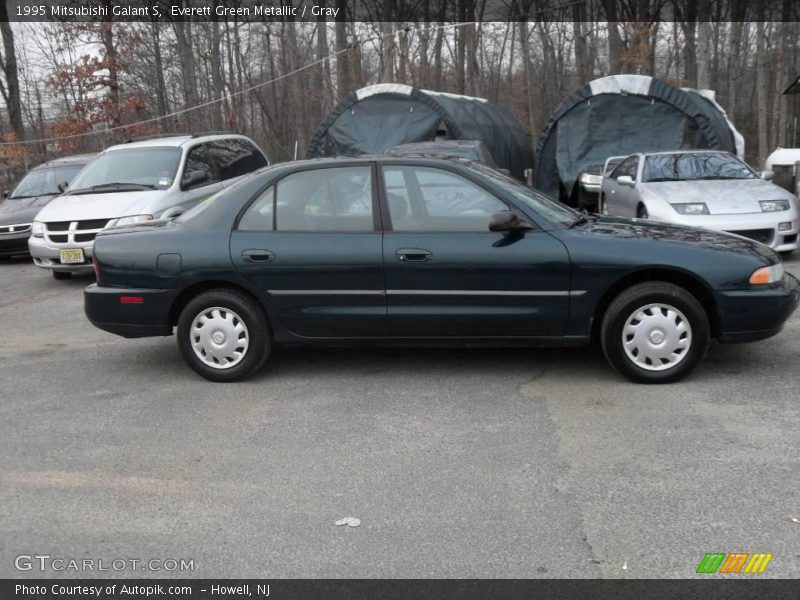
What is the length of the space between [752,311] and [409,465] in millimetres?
2574

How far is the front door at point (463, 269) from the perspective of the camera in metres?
5.14

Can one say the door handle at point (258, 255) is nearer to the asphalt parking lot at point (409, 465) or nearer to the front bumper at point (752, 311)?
the asphalt parking lot at point (409, 465)

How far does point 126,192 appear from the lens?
32.6 feet

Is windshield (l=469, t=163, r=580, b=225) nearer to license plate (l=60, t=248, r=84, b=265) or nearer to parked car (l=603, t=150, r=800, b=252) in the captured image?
parked car (l=603, t=150, r=800, b=252)

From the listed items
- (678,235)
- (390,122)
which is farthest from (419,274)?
(390,122)

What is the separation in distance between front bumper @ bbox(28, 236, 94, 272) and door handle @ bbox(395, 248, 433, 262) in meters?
Result: 5.78

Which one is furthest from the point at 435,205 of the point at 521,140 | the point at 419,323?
the point at 521,140

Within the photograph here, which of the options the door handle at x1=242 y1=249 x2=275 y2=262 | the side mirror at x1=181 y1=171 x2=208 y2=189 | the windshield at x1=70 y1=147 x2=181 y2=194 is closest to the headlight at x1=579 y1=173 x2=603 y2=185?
the side mirror at x1=181 y1=171 x2=208 y2=189

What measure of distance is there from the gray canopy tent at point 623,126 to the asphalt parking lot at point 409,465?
893 centimetres

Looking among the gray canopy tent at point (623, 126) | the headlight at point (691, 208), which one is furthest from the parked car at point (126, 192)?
the gray canopy tent at point (623, 126)

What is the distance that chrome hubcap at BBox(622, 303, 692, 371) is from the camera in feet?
16.6

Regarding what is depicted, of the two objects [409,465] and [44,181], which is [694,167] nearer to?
[409,465]
